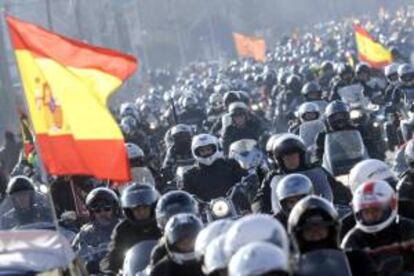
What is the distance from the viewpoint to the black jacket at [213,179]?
1580 cm

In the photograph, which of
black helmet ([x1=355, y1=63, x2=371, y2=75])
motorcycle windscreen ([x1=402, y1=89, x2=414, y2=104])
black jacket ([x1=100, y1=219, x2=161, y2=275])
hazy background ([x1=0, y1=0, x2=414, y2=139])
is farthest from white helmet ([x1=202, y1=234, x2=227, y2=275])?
hazy background ([x1=0, y1=0, x2=414, y2=139])

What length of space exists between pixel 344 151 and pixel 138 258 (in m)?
7.72

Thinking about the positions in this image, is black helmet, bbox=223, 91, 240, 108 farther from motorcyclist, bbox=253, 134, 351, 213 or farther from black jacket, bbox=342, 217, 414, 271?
black jacket, bbox=342, 217, 414, 271

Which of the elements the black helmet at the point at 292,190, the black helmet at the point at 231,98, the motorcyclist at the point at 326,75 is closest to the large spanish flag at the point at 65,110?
the black helmet at the point at 292,190

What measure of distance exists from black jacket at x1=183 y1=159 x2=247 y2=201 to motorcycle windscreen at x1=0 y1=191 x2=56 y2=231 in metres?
1.98

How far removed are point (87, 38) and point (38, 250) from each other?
67.0 m

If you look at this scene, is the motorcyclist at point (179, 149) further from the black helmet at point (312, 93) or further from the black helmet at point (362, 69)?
the black helmet at point (362, 69)

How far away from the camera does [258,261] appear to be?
24.0ft

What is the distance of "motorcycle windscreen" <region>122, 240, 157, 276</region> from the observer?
1046 cm

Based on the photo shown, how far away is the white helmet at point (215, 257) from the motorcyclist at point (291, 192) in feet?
8.65

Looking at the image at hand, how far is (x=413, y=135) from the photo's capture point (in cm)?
1902

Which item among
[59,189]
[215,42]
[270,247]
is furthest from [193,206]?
[215,42]

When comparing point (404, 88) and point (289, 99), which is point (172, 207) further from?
point (289, 99)

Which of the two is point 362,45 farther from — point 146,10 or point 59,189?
point 146,10
